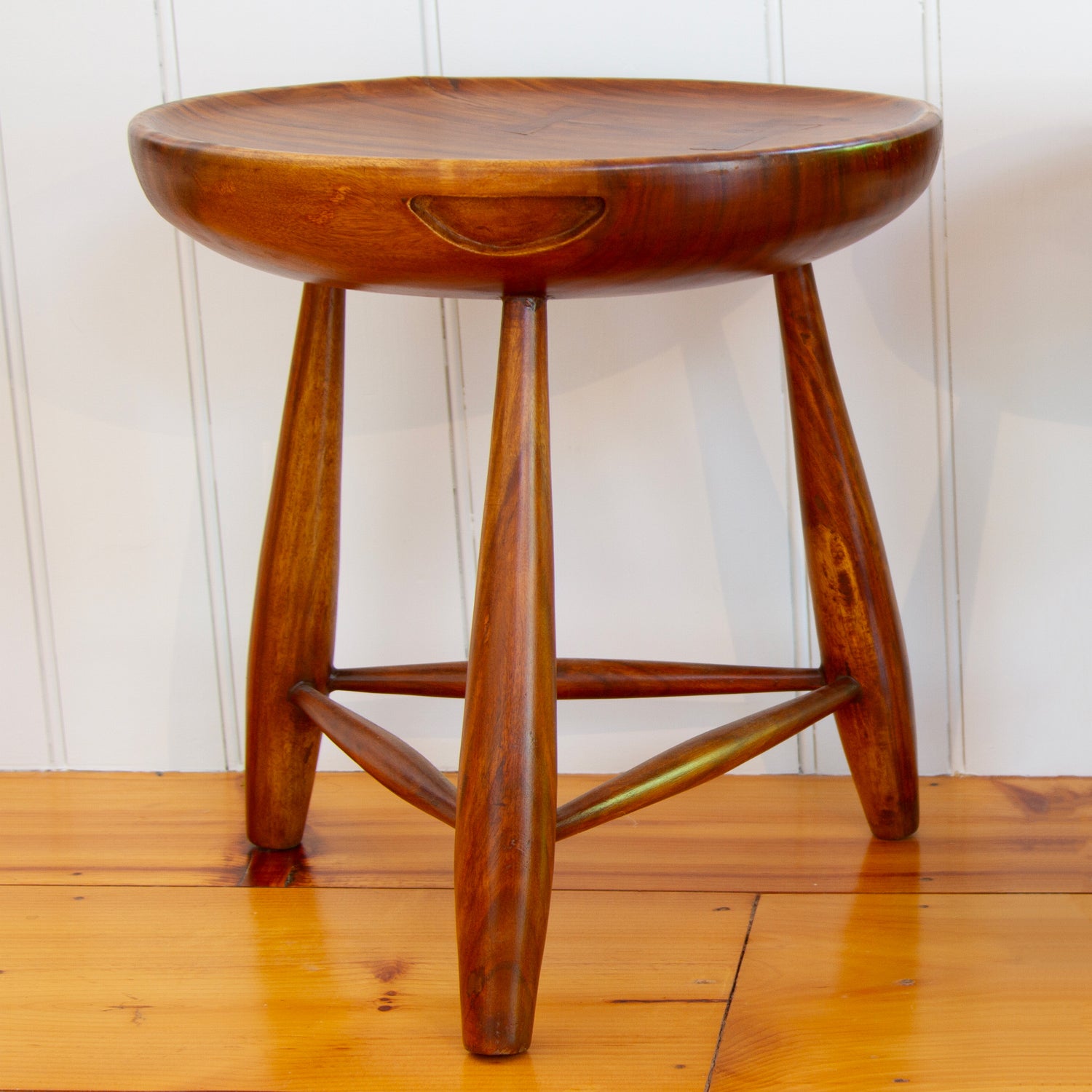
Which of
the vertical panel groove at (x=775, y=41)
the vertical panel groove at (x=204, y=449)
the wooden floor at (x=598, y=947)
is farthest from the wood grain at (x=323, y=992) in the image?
the vertical panel groove at (x=775, y=41)

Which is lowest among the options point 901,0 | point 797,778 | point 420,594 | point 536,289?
point 797,778

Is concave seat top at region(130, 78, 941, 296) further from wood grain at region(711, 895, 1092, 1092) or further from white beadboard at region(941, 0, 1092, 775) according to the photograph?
wood grain at region(711, 895, 1092, 1092)

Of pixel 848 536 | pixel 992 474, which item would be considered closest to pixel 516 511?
pixel 848 536

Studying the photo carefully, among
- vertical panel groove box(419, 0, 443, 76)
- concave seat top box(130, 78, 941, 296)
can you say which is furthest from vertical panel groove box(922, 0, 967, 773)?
vertical panel groove box(419, 0, 443, 76)

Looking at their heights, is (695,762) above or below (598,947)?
above

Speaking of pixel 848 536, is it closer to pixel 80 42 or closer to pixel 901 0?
pixel 901 0

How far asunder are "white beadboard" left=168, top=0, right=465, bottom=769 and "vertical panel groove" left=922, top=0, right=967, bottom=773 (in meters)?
0.36

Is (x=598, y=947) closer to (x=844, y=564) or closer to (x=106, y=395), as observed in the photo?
(x=844, y=564)

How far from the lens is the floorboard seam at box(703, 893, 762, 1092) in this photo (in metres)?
0.69

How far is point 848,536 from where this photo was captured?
89 centimetres

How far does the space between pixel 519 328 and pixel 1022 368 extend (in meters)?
0.47

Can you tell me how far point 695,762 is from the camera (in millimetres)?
805

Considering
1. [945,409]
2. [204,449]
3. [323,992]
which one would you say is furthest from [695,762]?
[204,449]

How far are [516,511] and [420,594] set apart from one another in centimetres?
40
